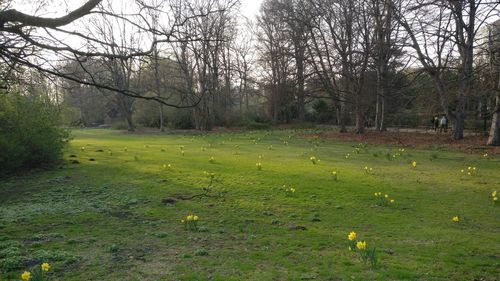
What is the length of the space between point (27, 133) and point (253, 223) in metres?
11.8

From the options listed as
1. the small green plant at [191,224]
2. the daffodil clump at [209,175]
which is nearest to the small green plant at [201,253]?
the small green plant at [191,224]

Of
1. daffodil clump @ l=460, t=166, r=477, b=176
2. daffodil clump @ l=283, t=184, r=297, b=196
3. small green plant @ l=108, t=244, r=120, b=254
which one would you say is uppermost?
daffodil clump @ l=460, t=166, r=477, b=176

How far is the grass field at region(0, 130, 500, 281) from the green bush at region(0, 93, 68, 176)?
97 centimetres

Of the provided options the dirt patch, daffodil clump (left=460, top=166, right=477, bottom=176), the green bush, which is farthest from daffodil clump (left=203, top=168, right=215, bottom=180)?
the dirt patch

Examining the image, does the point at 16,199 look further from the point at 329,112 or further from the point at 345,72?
the point at 329,112

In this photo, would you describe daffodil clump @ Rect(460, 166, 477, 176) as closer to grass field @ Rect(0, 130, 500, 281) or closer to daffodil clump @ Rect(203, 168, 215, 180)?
grass field @ Rect(0, 130, 500, 281)

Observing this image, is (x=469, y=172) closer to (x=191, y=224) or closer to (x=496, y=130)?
(x=191, y=224)

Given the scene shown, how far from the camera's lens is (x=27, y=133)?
51.4 ft

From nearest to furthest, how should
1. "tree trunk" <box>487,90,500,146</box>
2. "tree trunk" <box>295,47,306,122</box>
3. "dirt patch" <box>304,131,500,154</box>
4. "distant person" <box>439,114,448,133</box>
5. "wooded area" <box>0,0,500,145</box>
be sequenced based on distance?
"wooded area" <box>0,0,500,145</box> < "dirt patch" <box>304,131,500,154</box> < "tree trunk" <box>487,90,500,146</box> < "distant person" <box>439,114,448,133</box> < "tree trunk" <box>295,47,306,122</box>

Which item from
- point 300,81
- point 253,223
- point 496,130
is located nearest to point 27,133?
point 253,223

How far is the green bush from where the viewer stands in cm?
1480

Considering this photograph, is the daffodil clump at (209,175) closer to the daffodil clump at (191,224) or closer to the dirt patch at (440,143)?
the daffodil clump at (191,224)

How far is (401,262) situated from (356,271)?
2.53ft

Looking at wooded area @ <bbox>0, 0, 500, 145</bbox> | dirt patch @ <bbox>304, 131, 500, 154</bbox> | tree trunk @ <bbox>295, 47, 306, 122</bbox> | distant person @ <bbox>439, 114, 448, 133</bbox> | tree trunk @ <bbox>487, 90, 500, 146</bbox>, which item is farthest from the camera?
tree trunk @ <bbox>295, 47, 306, 122</bbox>
